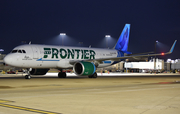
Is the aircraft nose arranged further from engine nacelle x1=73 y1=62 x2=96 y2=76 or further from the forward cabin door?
engine nacelle x1=73 y1=62 x2=96 y2=76

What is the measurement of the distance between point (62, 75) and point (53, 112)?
24.3 meters

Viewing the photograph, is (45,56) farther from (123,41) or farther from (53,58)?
(123,41)

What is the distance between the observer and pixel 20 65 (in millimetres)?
26469

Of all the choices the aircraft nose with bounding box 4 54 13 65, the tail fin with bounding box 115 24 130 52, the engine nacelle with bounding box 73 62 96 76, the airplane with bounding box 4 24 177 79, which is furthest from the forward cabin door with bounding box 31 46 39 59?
the tail fin with bounding box 115 24 130 52

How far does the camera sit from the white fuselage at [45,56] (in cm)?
2650

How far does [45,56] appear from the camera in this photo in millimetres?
28297

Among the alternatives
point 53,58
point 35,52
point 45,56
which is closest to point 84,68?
point 53,58

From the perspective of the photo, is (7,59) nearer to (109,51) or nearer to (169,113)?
(109,51)

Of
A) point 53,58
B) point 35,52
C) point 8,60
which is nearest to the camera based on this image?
point 8,60

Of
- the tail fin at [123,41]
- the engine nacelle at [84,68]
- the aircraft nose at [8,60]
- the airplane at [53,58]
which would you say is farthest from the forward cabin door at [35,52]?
the tail fin at [123,41]

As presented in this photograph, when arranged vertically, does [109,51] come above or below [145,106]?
above

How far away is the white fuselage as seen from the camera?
26.5 m

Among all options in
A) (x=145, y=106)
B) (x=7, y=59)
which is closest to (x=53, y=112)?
(x=145, y=106)

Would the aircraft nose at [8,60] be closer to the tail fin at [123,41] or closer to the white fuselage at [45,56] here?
the white fuselage at [45,56]
